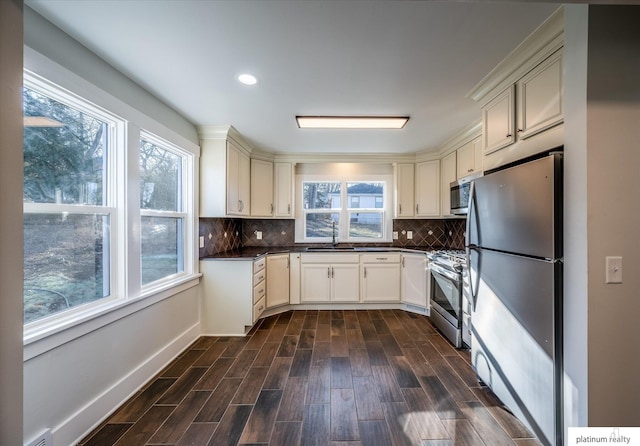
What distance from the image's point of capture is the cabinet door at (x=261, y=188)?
374 centimetres

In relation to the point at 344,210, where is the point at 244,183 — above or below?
above

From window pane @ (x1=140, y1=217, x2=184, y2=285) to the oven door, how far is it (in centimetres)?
291

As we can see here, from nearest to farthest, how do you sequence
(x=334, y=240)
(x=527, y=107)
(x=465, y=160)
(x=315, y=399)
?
(x=527, y=107), (x=315, y=399), (x=465, y=160), (x=334, y=240)

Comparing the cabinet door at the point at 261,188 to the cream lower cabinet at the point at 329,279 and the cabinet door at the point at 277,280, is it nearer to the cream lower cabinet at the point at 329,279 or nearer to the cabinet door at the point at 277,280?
the cabinet door at the point at 277,280

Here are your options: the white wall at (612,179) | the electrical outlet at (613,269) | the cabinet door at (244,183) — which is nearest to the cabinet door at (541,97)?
the white wall at (612,179)

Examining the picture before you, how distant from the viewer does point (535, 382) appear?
1.42 metres

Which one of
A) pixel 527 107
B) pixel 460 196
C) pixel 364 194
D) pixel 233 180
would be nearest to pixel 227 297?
pixel 233 180

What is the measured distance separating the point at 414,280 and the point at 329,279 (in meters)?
1.20

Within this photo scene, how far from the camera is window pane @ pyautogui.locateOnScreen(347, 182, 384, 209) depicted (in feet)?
13.8

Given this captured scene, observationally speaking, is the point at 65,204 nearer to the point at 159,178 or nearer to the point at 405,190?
the point at 159,178

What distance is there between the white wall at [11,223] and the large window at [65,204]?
662mm

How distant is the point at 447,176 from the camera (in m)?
3.46

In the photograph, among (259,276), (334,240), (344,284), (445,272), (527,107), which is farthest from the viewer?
(334,240)

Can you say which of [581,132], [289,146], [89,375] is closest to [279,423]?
[89,375]
